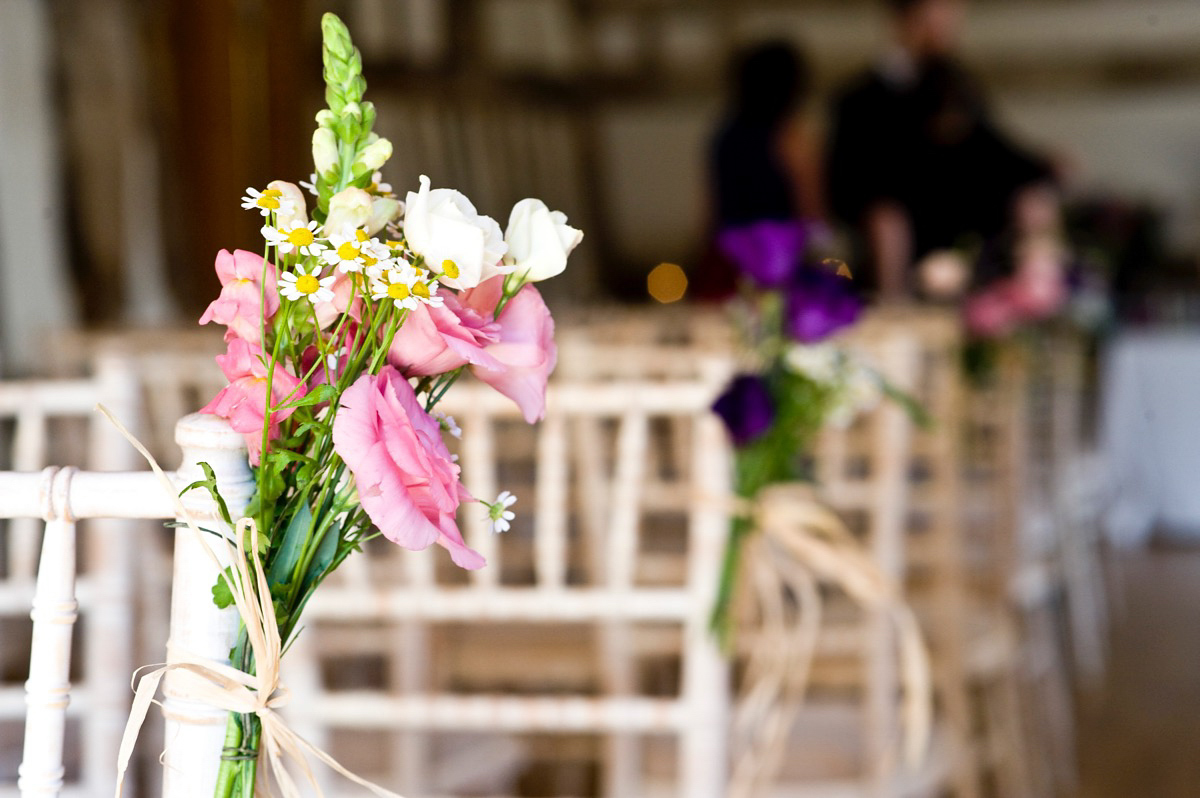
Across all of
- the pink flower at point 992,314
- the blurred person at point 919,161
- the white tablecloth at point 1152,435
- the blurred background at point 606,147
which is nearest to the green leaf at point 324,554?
the blurred background at point 606,147

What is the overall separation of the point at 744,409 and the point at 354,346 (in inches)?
29.6

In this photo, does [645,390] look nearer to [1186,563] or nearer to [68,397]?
[68,397]

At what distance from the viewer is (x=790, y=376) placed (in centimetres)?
137

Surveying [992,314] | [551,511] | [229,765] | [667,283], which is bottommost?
[229,765]

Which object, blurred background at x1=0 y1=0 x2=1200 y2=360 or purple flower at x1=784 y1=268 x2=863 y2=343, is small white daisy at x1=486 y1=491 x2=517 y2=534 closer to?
purple flower at x1=784 y1=268 x2=863 y2=343

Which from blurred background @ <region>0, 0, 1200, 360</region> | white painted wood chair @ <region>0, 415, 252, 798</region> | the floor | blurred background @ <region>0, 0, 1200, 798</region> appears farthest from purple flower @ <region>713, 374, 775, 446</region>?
blurred background @ <region>0, 0, 1200, 360</region>

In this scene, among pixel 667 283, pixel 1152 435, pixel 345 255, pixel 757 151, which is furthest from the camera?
pixel 667 283

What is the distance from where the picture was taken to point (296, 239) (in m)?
0.39

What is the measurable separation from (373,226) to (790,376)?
0.97m

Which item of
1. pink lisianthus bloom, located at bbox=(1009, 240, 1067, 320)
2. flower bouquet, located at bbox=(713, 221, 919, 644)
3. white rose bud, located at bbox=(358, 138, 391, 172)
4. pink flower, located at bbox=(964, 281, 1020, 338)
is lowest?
white rose bud, located at bbox=(358, 138, 391, 172)

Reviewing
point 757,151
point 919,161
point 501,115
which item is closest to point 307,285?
point 757,151

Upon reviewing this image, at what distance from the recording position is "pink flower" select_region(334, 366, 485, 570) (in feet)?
1.27

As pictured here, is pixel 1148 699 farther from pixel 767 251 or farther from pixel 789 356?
pixel 767 251

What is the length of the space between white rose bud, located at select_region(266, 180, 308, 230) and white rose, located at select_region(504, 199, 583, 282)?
0.21 feet
